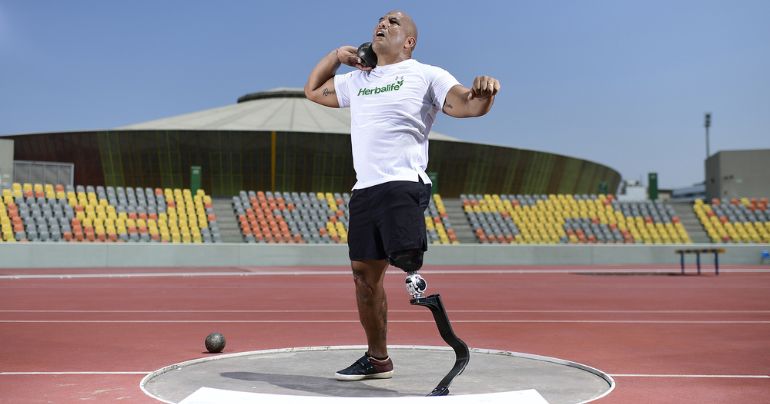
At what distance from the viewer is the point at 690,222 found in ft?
112

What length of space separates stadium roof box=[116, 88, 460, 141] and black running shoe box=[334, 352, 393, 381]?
37137mm

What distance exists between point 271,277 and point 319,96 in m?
16.1

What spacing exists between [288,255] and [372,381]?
22990mm

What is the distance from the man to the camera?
486 cm

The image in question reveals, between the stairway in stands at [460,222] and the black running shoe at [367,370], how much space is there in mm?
26139

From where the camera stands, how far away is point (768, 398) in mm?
4941

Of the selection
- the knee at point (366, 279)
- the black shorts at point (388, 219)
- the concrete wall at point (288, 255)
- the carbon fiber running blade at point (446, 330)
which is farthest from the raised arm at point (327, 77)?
the concrete wall at point (288, 255)

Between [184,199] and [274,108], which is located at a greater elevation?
[274,108]

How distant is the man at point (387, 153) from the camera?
486cm

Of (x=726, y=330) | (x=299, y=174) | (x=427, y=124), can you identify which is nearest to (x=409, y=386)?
(x=427, y=124)

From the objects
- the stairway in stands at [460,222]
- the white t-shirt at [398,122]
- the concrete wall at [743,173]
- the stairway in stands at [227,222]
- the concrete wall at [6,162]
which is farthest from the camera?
the concrete wall at [743,173]

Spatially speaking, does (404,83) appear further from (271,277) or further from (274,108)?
(274,108)

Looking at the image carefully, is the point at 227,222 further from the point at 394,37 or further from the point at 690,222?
the point at 394,37

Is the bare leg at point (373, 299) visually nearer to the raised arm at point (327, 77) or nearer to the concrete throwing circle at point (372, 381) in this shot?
the concrete throwing circle at point (372, 381)
